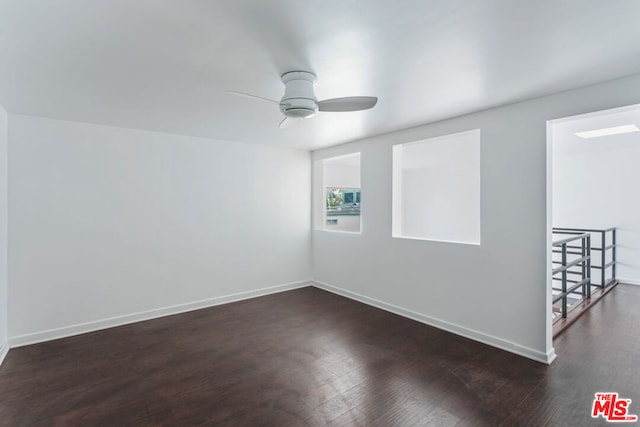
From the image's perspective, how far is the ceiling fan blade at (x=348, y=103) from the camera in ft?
7.00

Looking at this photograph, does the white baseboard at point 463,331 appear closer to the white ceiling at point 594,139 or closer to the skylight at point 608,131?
the white ceiling at point 594,139

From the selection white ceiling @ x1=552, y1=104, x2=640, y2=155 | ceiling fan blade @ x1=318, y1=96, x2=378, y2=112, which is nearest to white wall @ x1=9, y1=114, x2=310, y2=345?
ceiling fan blade @ x1=318, y1=96, x2=378, y2=112

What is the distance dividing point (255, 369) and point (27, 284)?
8.91 ft

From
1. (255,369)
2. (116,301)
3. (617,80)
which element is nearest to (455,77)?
(617,80)

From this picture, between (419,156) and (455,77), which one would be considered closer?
(455,77)

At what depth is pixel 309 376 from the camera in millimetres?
2535

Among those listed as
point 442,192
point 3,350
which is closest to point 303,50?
point 3,350

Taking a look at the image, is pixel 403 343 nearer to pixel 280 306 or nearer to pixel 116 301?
pixel 280 306

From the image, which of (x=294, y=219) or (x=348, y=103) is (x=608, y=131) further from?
(x=294, y=219)

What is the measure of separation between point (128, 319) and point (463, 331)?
4020mm

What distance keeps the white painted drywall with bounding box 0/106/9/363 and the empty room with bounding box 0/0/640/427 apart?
4 cm

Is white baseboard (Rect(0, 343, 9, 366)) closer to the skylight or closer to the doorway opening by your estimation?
the doorway opening

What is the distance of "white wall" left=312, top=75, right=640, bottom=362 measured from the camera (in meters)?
2.72

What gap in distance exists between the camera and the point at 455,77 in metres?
2.31
